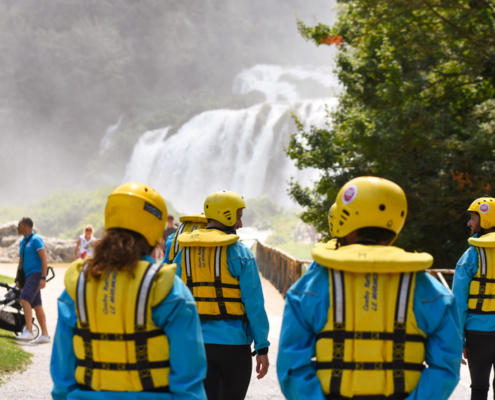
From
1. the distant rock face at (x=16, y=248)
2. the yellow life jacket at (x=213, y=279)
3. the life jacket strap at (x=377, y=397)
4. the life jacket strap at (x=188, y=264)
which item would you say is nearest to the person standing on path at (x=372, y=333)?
the life jacket strap at (x=377, y=397)

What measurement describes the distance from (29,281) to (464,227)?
418 inches

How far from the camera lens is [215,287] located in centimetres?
367

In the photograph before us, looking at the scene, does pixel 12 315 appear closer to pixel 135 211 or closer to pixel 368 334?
pixel 135 211

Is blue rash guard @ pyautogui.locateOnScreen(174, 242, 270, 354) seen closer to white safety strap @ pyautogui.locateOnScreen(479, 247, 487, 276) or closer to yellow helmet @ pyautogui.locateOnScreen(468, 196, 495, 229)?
white safety strap @ pyautogui.locateOnScreen(479, 247, 487, 276)

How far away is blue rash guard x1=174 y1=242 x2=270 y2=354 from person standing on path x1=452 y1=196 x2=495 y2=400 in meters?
1.62

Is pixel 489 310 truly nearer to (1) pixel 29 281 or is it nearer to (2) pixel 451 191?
(1) pixel 29 281

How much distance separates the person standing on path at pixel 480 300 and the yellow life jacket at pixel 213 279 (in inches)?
69.6

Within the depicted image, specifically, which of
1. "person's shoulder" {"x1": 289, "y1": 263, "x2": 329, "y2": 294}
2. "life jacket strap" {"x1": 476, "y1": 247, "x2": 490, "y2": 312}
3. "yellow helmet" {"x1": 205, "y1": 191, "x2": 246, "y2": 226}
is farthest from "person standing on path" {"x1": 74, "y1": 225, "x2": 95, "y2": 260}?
"person's shoulder" {"x1": 289, "y1": 263, "x2": 329, "y2": 294}

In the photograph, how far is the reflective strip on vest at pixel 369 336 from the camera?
6.66 ft

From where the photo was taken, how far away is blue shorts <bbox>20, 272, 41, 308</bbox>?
25.7 feet

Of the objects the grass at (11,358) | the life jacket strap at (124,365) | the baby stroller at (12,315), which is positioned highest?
the life jacket strap at (124,365)

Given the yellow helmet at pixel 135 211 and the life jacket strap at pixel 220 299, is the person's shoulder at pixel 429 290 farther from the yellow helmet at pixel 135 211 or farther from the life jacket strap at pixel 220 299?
the life jacket strap at pixel 220 299

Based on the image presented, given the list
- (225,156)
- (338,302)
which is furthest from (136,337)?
(225,156)

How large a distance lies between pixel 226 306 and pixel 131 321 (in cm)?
163
